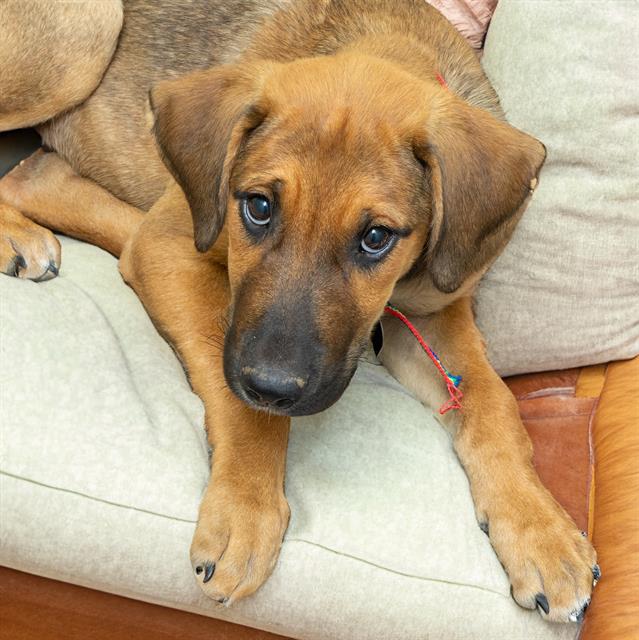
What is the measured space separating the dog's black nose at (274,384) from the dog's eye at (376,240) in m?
0.45

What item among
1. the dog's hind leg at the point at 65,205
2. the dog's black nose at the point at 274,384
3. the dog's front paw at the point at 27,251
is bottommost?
the dog's hind leg at the point at 65,205

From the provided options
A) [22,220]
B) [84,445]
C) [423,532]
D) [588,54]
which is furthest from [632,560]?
[22,220]

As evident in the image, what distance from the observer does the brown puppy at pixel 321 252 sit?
2.26m

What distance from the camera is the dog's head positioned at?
225 centimetres

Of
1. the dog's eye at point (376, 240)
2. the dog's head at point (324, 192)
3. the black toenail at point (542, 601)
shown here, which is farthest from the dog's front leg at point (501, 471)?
the dog's eye at point (376, 240)

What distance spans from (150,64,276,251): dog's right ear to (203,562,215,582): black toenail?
955 millimetres

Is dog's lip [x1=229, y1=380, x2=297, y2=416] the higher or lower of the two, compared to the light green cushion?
higher

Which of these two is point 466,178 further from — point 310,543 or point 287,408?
point 310,543

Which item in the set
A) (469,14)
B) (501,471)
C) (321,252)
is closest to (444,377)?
(501,471)

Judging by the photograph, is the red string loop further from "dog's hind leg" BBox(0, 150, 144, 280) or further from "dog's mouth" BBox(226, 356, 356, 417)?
"dog's hind leg" BBox(0, 150, 144, 280)

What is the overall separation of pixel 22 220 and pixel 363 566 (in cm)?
197

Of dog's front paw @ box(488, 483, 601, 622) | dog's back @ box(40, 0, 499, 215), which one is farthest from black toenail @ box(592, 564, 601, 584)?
dog's back @ box(40, 0, 499, 215)

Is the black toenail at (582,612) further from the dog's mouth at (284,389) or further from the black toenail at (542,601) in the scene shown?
the dog's mouth at (284,389)

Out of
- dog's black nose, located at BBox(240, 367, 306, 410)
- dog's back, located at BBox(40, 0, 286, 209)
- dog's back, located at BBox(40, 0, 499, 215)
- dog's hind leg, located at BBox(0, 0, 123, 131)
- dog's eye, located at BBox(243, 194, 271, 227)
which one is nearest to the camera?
dog's black nose, located at BBox(240, 367, 306, 410)
